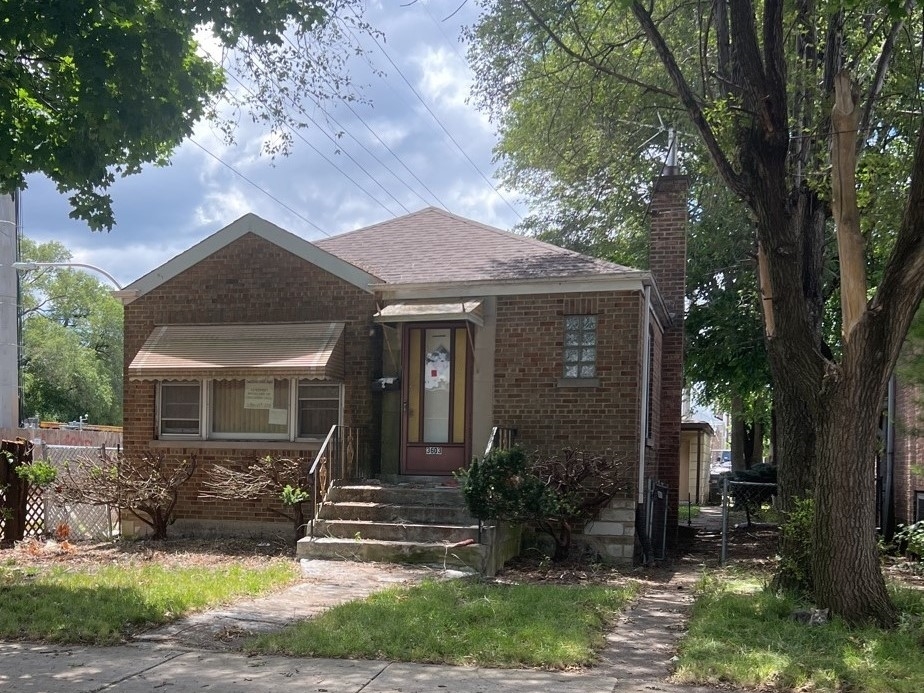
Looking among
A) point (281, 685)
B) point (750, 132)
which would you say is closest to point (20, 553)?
point (281, 685)

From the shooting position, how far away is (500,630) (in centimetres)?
649

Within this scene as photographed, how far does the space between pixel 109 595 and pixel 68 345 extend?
132ft

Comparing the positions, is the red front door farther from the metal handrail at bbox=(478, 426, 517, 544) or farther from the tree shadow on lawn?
the tree shadow on lawn

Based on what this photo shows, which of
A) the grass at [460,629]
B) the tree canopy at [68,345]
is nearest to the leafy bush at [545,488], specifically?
the grass at [460,629]

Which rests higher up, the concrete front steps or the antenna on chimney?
the antenna on chimney

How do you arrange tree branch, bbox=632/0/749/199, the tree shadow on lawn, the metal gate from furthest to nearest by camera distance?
the metal gate, tree branch, bbox=632/0/749/199, the tree shadow on lawn

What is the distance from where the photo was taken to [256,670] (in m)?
5.70

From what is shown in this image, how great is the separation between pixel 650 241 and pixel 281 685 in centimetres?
1050

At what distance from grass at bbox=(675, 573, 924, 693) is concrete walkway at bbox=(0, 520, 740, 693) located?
9.9 inches

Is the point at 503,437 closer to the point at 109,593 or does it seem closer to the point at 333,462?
the point at 333,462

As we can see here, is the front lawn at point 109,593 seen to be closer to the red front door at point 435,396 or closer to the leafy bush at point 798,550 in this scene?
the red front door at point 435,396

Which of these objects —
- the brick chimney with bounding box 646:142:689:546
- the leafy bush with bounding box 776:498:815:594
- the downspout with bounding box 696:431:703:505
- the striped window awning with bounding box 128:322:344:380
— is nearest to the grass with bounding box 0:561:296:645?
the striped window awning with bounding box 128:322:344:380

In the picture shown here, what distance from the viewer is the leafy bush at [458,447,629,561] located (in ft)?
32.0

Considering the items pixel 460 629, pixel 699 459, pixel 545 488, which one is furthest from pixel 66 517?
pixel 699 459
